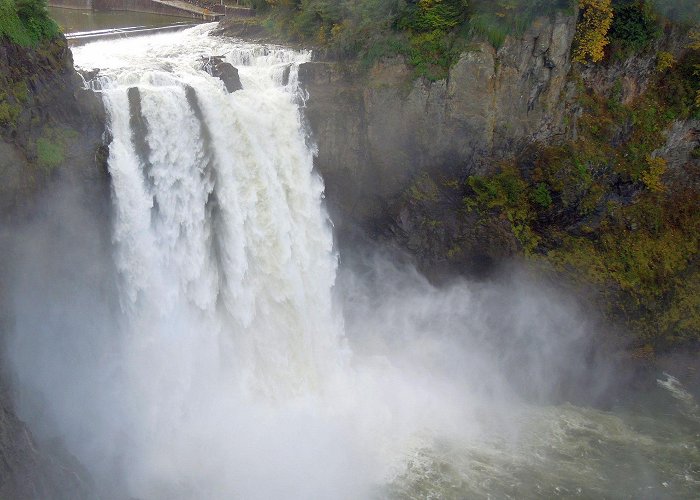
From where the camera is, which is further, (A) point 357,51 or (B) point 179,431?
(A) point 357,51

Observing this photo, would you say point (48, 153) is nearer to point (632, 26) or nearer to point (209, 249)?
point (209, 249)

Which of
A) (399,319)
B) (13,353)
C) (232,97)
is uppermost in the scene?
(232,97)

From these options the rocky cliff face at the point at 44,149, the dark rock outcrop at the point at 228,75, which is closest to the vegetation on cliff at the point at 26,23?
the rocky cliff face at the point at 44,149

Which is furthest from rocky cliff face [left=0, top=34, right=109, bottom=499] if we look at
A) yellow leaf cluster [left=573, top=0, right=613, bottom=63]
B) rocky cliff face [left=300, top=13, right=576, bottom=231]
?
yellow leaf cluster [left=573, top=0, right=613, bottom=63]

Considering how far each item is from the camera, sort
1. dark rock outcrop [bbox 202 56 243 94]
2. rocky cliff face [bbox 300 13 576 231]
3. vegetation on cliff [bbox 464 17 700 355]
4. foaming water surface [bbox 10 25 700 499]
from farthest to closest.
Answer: vegetation on cliff [bbox 464 17 700 355] < rocky cliff face [bbox 300 13 576 231] < dark rock outcrop [bbox 202 56 243 94] < foaming water surface [bbox 10 25 700 499]

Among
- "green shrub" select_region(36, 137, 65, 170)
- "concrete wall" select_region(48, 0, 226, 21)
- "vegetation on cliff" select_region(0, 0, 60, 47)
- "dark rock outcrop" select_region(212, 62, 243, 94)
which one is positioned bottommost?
"green shrub" select_region(36, 137, 65, 170)

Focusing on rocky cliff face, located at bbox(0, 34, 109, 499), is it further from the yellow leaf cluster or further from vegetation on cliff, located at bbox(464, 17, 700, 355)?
the yellow leaf cluster

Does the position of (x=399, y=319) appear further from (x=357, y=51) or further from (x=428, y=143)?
(x=357, y=51)

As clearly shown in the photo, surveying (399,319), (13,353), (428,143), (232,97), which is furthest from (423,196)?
(13,353)
